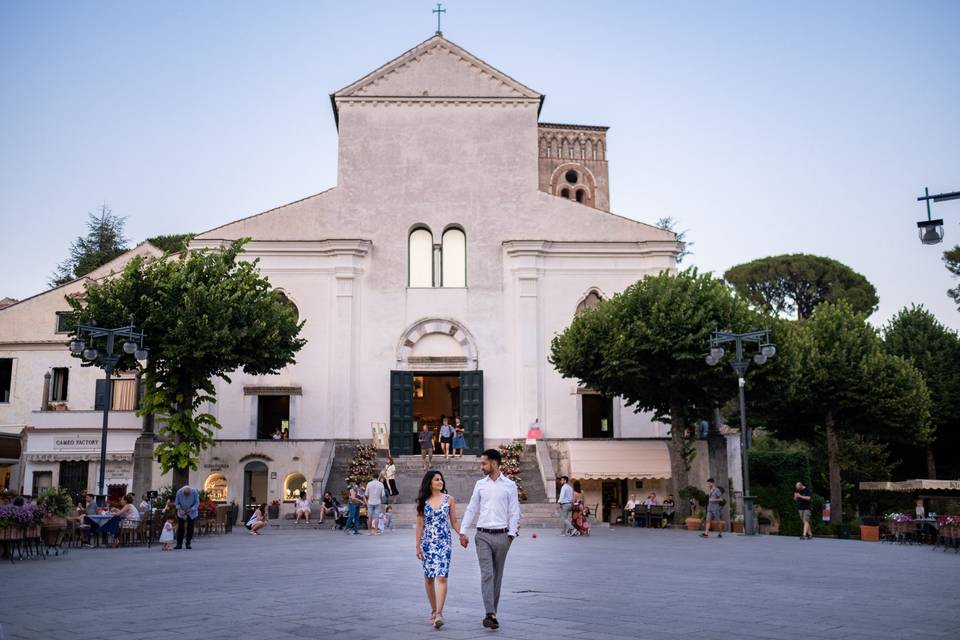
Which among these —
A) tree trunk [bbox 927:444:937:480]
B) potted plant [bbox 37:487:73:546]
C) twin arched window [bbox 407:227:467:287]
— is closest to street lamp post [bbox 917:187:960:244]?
potted plant [bbox 37:487:73:546]

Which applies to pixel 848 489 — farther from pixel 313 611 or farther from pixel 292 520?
pixel 313 611

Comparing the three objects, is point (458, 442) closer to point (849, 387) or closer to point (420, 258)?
point (420, 258)

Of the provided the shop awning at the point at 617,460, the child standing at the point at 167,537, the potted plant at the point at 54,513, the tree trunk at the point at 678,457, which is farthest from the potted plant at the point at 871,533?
the potted plant at the point at 54,513

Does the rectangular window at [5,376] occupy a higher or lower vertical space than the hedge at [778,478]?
higher

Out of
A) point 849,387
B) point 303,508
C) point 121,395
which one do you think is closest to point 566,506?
point 303,508

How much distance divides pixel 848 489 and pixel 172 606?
149ft

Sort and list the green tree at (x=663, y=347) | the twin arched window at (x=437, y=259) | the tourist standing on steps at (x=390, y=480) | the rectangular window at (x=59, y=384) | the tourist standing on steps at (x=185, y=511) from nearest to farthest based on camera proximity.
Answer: the tourist standing on steps at (x=185, y=511)
the green tree at (x=663, y=347)
the tourist standing on steps at (x=390, y=480)
the twin arched window at (x=437, y=259)
the rectangular window at (x=59, y=384)

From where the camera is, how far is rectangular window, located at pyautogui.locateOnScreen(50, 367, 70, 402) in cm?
3825

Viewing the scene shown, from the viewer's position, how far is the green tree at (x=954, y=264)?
53.3m

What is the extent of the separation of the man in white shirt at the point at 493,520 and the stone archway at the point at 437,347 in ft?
87.9

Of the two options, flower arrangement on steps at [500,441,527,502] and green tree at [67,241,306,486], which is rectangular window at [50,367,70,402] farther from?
flower arrangement on steps at [500,441,527,502]

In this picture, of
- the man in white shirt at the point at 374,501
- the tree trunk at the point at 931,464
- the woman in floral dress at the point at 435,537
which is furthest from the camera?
the tree trunk at the point at 931,464

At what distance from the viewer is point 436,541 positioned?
956cm

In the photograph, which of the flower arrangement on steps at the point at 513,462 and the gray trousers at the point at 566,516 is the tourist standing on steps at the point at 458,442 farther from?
the gray trousers at the point at 566,516
